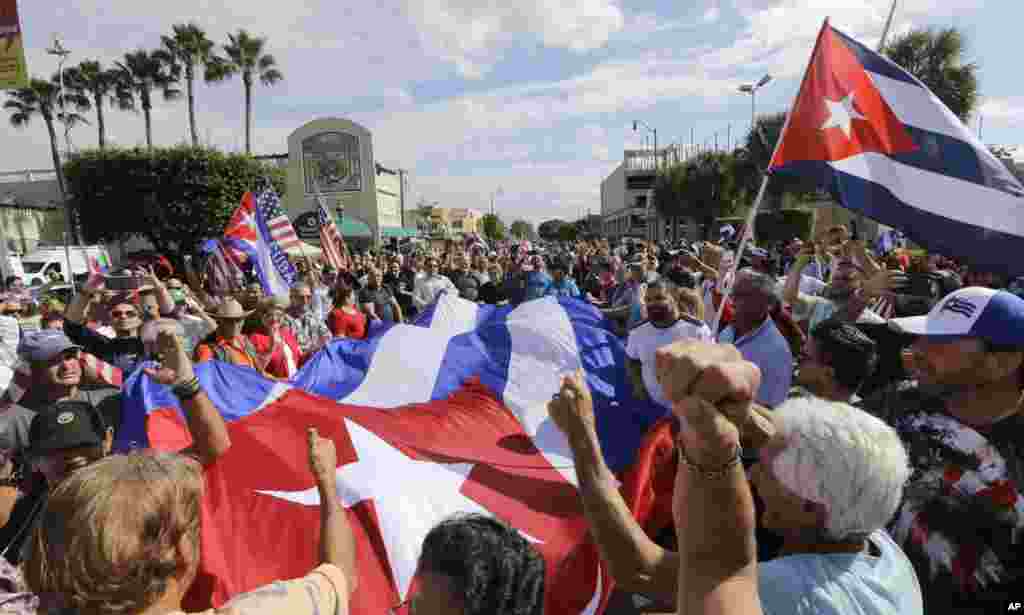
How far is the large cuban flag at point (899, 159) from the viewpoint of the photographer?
2854 millimetres

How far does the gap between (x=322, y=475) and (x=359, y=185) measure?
41.9 metres

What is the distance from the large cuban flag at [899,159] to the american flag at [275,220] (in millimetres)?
6586

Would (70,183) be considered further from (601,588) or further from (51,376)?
(601,588)

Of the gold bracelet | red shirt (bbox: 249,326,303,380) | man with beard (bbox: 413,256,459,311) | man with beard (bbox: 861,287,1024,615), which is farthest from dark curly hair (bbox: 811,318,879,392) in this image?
man with beard (bbox: 413,256,459,311)

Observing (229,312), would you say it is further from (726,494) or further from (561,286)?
(561,286)

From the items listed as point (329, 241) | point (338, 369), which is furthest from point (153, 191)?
point (338, 369)

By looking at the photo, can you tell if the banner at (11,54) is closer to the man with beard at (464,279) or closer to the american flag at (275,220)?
the american flag at (275,220)

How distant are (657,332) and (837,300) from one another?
1.66m

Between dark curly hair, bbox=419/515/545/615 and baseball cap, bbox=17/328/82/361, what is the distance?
9.89ft

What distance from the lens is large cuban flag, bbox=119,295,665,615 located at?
246 centimetres

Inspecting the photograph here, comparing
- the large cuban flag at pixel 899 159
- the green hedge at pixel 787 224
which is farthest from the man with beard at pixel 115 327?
the green hedge at pixel 787 224

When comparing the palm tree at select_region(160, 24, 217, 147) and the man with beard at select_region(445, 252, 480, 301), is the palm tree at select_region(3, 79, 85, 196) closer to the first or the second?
the palm tree at select_region(160, 24, 217, 147)

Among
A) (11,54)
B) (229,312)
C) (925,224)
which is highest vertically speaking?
(11,54)

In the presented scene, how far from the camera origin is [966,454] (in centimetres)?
187
